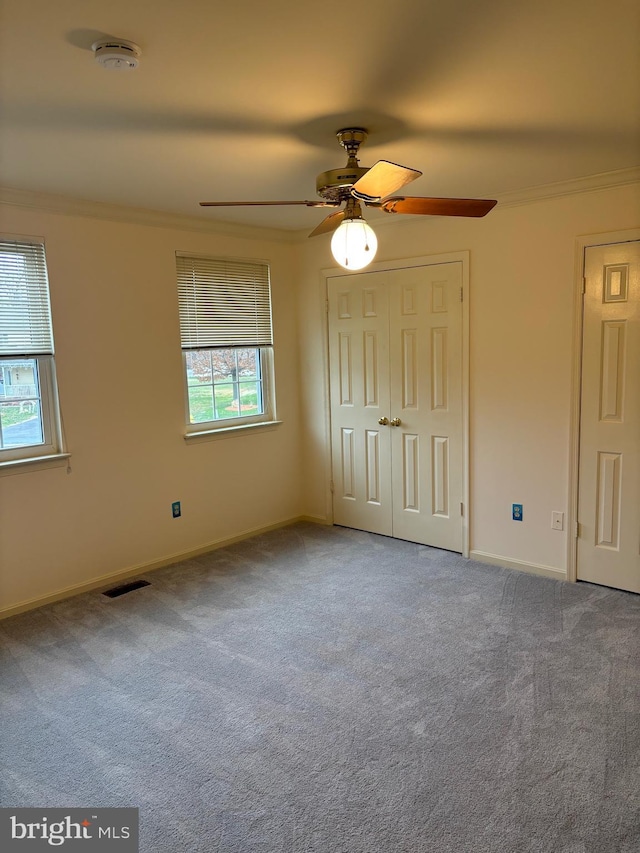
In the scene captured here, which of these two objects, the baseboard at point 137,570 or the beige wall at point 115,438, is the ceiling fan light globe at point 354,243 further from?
the baseboard at point 137,570

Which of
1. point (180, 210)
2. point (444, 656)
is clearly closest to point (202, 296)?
point (180, 210)

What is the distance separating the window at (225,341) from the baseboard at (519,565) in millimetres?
1945

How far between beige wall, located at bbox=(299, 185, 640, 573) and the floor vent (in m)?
2.23

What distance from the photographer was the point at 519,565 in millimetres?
3943

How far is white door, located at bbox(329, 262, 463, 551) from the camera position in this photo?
4.15 m

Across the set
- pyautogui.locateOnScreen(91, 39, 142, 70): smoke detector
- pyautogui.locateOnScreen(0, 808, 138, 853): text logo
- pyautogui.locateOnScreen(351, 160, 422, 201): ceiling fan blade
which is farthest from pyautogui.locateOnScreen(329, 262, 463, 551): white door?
pyautogui.locateOnScreen(0, 808, 138, 853): text logo

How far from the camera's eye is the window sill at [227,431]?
4.32m

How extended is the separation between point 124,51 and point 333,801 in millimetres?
2425

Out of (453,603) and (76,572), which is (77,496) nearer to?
(76,572)

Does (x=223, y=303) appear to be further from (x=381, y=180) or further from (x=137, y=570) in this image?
(x=381, y=180)

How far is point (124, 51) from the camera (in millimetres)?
1747

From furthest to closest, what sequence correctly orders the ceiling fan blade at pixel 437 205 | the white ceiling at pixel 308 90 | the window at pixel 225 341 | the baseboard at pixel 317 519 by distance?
the baseboard at pixel 317 519
the window at pixel 225 341
the ceiling fan blade at pixel 437 205
the white ceiling at pixel 308 90

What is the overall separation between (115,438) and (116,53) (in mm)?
2525

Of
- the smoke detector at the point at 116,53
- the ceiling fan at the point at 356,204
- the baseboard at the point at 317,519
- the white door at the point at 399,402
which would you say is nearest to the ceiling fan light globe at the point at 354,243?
the ceiling fan at the point at 356,204
